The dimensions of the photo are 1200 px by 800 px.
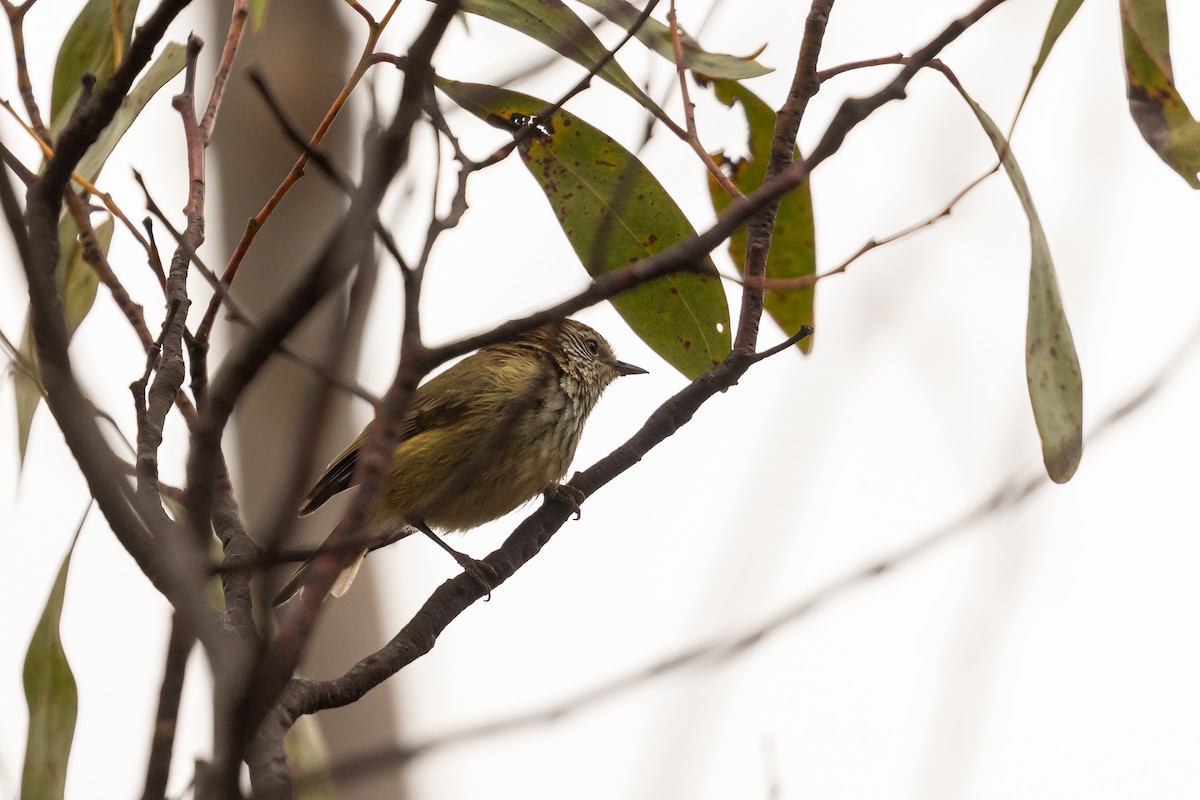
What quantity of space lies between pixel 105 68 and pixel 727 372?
1.50m

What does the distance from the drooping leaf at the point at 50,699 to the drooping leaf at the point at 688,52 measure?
4.89 feet

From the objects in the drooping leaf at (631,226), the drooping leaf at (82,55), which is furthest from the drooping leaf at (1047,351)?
the drooping leaf at (82,55)

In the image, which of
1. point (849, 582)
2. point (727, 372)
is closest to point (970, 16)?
point (849, 582)

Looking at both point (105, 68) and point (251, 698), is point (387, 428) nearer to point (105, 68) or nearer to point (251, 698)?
point (251, 698)

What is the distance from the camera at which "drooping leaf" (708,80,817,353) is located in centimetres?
293

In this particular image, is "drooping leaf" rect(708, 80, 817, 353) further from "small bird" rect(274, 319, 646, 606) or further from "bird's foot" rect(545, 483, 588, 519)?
"small bird" rect(274, 319, 646, 606)

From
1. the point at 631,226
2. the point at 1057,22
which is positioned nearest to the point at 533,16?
the point at 631,226

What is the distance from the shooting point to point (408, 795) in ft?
16.3

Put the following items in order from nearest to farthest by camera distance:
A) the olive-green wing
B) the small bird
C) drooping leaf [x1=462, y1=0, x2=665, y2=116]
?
drooping leaf [x1=462, y1=0, x2=665, y2=116], the small bird, the olive-green wing

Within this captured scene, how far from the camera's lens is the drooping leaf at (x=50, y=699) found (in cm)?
260

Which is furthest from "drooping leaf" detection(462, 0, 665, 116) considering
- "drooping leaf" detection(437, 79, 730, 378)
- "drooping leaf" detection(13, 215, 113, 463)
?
"drooping leaf" detection(13, 215, 113, 463)

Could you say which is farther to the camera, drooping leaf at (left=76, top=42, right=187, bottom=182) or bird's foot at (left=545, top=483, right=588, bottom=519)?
bird's foot at (left=545, top=483, right=588, bottom=519)

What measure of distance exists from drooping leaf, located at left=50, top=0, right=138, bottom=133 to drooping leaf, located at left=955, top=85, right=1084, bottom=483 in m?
1.78

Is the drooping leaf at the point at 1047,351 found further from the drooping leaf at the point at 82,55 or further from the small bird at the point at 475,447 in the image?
the drooping leaf at the point at 82,55
